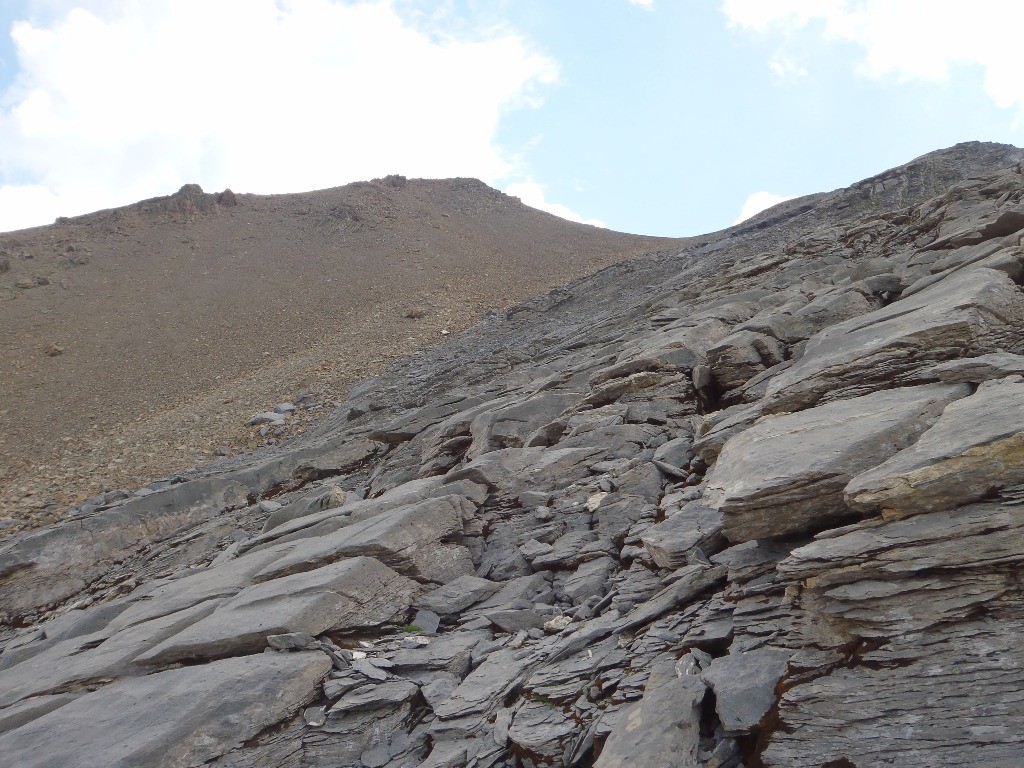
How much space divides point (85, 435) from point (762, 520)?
85.0 ft

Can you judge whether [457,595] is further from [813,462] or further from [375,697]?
[813,462]

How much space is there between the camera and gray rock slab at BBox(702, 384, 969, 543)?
568cm

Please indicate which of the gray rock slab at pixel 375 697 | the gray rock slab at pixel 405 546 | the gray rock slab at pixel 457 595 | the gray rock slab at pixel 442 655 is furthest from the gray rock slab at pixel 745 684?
the gray rock slab at pixel 405 546

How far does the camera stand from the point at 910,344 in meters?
7.84

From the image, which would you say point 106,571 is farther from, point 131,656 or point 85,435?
point 85,435

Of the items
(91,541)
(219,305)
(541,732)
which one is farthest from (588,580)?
(219,305)

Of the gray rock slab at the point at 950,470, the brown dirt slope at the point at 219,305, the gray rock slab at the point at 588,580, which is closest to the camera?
the gray rock slab at the point at 950,470

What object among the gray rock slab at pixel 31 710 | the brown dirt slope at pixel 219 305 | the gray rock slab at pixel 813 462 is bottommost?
the gray rock slab at pixel 31 710

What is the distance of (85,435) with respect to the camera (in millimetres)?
24516

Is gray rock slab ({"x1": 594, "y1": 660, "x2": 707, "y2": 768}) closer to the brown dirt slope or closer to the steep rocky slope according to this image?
the steep rocky slope

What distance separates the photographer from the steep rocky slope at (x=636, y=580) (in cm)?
446

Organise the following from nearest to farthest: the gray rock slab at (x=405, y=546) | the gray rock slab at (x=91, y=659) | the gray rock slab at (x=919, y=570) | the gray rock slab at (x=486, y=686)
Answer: the gray rock slab at (x=919, y=570), the gray rock slab at (x=486, y=686), the gray rock slab at (x=91, y=659), the gray rock slab at (x=405, y=546)

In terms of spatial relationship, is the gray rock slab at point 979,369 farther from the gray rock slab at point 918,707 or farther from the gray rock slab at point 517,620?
the gray rock slab at point 517,620

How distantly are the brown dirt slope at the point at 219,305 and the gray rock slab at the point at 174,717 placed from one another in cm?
1390
